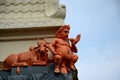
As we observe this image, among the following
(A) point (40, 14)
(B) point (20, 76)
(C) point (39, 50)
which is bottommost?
(B) point (20, 76)

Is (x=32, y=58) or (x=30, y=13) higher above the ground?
(x=30, y=13)

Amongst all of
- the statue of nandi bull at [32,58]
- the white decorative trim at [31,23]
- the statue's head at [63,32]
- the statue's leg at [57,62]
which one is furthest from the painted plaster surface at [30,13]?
the statue's leg at [57,62]

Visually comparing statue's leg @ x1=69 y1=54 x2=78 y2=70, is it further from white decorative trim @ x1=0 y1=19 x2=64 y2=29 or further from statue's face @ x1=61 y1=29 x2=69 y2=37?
white decorative trim @ x1=0 y1=19 x2=64 y2=29

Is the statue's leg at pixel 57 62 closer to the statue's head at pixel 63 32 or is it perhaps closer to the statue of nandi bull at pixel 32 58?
the statue of nandi bull at pixel 32 58

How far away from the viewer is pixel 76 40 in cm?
312

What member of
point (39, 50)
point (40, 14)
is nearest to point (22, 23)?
point (40, 14)

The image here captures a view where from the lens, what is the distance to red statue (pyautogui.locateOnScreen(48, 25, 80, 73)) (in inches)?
115

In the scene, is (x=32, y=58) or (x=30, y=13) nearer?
(x=32, y=58)

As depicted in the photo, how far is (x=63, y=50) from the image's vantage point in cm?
296

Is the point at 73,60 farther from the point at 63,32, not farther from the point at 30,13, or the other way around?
the point at 30,13

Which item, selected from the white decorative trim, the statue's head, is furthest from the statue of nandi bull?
the white decorative trim

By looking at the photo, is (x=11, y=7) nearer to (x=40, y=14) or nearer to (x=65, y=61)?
(x=40, y=14)

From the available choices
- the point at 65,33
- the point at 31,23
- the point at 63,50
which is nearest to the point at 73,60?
the point at 63,50

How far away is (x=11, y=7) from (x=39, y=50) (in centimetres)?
75
